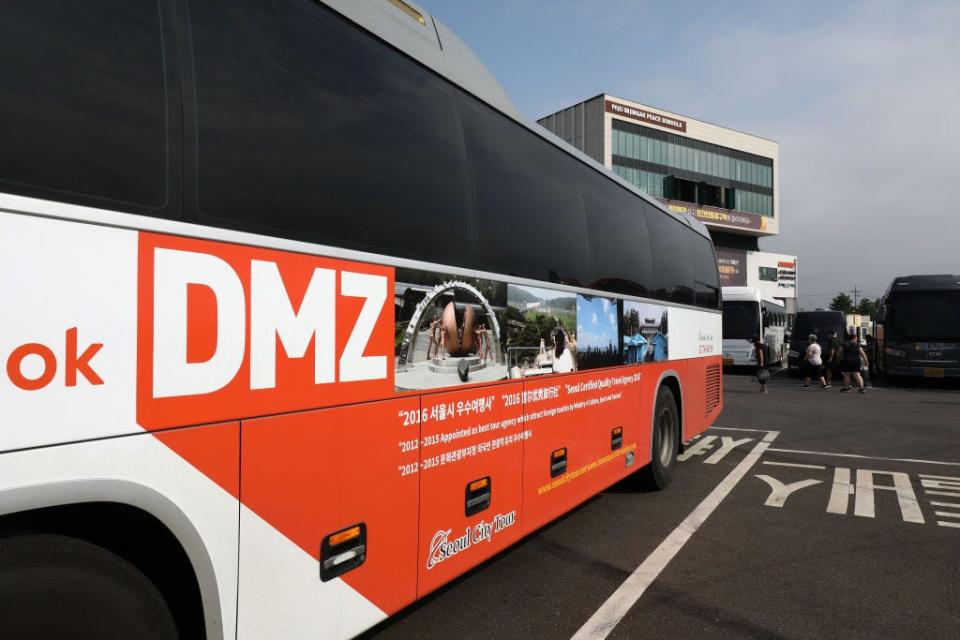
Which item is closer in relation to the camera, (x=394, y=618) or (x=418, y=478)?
(x=418, y=478)

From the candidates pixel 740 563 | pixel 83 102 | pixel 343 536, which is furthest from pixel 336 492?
pixel 740 563

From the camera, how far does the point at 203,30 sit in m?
2.11

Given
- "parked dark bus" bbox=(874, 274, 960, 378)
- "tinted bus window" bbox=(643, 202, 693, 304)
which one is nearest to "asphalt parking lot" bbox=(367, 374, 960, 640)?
"tinted bus window" bbox=(643, 202, 693, 304)

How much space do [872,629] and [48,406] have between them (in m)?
4.04

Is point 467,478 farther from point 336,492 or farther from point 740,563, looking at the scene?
point 740,563

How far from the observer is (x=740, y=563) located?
4445 mm

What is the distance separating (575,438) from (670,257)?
305cm

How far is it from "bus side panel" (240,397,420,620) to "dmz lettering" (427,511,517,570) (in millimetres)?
173

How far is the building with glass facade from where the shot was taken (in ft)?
168

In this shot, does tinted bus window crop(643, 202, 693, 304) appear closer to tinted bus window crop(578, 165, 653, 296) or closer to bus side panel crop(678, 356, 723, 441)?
tinted bus window crop(578, 165, 653, 296)

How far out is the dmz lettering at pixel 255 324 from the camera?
189cm

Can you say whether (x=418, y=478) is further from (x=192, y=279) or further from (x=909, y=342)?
(x=909, y=342)

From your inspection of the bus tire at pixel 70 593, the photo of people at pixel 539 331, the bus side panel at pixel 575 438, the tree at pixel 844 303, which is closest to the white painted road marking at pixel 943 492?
the bus side panel at pixel 575 438

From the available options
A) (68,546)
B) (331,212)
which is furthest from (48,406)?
(331,212)
